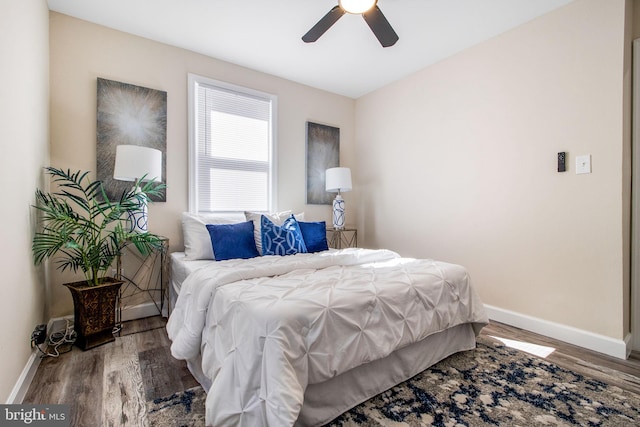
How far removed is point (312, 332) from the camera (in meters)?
1.34

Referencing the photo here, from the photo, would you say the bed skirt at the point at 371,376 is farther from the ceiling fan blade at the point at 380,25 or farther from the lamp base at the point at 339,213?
the ceiling fan blade at the point at 380,25

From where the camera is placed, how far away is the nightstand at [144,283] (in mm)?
2723

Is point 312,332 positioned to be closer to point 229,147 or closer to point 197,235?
point 197,235

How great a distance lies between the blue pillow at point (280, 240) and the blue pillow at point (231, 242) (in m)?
0.13

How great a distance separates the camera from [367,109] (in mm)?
4227

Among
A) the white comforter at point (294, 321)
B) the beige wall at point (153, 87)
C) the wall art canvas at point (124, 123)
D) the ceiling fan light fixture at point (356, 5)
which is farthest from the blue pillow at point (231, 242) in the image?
the ceiling fan light fixture at point (356, 5)

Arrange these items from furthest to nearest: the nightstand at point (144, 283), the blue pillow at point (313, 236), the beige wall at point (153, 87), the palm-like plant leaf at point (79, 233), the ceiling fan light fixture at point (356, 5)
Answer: the blue pillow at point (313, 236)
the nightstand at point (144, 283)
the beige wall at point (153, 87)
the palm-like plant leaf at point (79, 233)
the ceiling fan light fixture at point (356, 5)

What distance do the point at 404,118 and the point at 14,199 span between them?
3.59 m

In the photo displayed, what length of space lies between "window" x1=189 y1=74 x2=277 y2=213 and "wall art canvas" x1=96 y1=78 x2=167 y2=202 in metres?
0.29

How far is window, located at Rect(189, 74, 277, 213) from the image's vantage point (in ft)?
10.2

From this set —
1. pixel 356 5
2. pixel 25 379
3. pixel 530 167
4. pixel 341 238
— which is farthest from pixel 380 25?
pixel 25 379

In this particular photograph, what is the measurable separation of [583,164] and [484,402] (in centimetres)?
194

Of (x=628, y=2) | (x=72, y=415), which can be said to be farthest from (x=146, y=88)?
(x=628, y=2)

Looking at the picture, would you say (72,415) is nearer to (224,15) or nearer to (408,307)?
(408,307)
